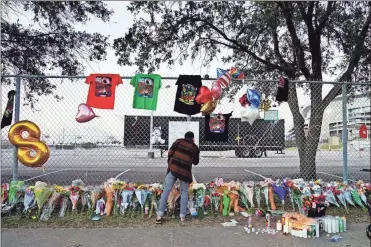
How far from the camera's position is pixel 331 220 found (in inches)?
195

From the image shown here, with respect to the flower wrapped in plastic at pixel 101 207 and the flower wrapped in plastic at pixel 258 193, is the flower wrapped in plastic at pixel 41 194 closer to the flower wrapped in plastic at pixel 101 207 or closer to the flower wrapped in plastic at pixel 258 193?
the flower wrapped in plastic at pixel 101 207

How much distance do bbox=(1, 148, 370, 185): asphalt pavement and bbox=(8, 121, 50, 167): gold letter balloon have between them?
269 centimetres

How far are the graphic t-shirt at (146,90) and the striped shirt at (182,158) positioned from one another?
1075 millimetres

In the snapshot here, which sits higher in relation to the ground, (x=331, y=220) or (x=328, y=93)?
(x=328, y=93)

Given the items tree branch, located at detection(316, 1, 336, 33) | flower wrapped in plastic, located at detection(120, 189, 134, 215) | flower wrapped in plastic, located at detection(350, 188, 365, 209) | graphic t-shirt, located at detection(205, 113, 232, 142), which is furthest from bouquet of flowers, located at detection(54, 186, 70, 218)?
tree branch, located at detection(316, 1, 336, 33)

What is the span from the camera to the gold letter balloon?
5699mm

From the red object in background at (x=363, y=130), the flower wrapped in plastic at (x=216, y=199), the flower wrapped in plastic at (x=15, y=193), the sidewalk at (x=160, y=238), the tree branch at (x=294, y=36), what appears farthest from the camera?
the tree branch at (x=294, y=36)

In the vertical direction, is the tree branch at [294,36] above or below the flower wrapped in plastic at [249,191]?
above

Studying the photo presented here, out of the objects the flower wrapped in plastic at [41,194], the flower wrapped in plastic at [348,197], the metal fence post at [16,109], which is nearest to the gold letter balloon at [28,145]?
the metal fence post at [16,109]

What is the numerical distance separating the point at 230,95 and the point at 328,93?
2.47 metres

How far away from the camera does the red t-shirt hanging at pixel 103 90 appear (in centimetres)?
602

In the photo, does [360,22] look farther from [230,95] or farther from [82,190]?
[82,190]

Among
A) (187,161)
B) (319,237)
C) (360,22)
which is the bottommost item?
(319,237)

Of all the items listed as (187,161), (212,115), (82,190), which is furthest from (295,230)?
(82,190)
